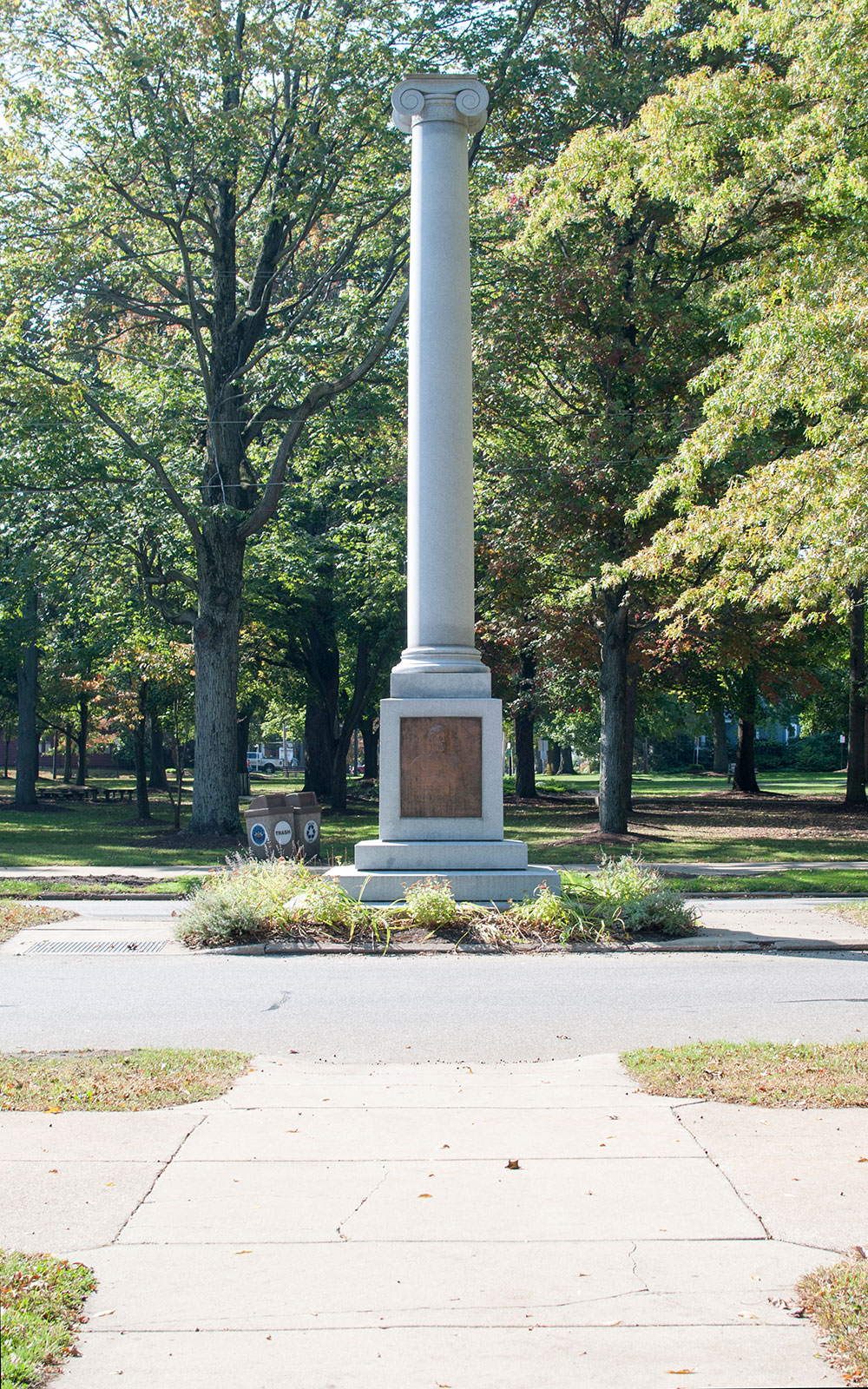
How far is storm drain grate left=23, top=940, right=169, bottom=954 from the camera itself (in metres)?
11.3

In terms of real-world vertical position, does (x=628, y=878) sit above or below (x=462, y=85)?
below

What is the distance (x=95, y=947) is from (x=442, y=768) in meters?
3.78

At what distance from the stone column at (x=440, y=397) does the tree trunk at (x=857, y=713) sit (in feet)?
71.5

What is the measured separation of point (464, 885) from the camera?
12039 mm

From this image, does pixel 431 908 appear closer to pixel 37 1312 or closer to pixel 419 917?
pixel 419 917

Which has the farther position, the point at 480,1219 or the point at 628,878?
the point at 628,878

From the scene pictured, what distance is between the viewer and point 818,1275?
3.89m

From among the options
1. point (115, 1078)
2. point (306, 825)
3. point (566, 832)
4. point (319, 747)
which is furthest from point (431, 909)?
point (319, 747)

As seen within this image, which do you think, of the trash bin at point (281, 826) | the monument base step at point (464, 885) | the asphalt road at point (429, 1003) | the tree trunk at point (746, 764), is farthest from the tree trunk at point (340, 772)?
the asphalt road at point (429, 1003)

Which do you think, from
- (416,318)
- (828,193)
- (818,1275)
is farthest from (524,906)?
(828,193)

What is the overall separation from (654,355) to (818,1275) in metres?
19.9

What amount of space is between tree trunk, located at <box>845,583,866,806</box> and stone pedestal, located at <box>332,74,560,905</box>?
21853 millimetres

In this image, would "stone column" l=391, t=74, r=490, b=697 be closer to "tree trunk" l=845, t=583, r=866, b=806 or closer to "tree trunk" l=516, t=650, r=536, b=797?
"tree trunk" l=845, t=583, r=866, b=806

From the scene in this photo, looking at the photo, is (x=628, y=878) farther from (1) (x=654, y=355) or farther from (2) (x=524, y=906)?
(1) (x=654, y=355)
